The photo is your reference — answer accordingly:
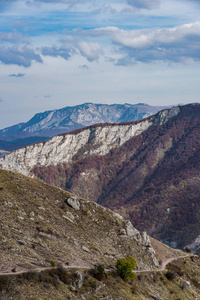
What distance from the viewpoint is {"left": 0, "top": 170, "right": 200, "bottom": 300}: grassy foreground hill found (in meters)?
43.8

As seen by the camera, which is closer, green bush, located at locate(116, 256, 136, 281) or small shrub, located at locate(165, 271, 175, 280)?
green bush, located at locate(116, 256, 136, 281)

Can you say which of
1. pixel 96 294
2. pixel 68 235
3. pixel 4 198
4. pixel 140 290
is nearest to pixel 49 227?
pixel 68 235

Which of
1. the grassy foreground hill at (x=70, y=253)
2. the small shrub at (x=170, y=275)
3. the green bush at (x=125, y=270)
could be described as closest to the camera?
the grassy foreground hill at (x=70, y=253)

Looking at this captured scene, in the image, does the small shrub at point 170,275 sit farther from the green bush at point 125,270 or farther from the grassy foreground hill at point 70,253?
the green bush at point 125,270

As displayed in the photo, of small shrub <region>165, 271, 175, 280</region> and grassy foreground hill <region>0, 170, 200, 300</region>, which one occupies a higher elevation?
grassy foreground hill <region>0, 170, 200, 300</region>

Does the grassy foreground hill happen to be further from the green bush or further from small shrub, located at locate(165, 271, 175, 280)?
the green bush


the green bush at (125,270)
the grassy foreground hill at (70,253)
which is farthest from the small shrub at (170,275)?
the green bush at (125,270)

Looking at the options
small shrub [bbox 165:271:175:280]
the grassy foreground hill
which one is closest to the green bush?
the grassy foreground hill

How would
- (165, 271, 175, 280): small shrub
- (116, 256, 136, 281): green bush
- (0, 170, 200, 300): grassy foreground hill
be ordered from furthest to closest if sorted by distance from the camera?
(165, 271, 175, 280): small shrub
(116, 256, 136, 281): green bush
(0, 170, 200, 300): grassy foreground hill

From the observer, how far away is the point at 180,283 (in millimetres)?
77625

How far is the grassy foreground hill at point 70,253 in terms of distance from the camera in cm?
4378

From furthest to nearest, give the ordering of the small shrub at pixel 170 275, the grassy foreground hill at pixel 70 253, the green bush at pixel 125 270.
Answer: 1. the small shrub at pixel 170 275
2. the green bush at pixel 125 270
3. the grassy foreground hill at pixel 70 253

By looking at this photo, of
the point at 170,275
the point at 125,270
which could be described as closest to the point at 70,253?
the point at 125,270

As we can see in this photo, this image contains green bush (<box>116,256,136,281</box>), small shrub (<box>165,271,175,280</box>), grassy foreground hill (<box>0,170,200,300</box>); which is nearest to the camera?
grassy foreground hill (<box>0,170,200,300</box>)
